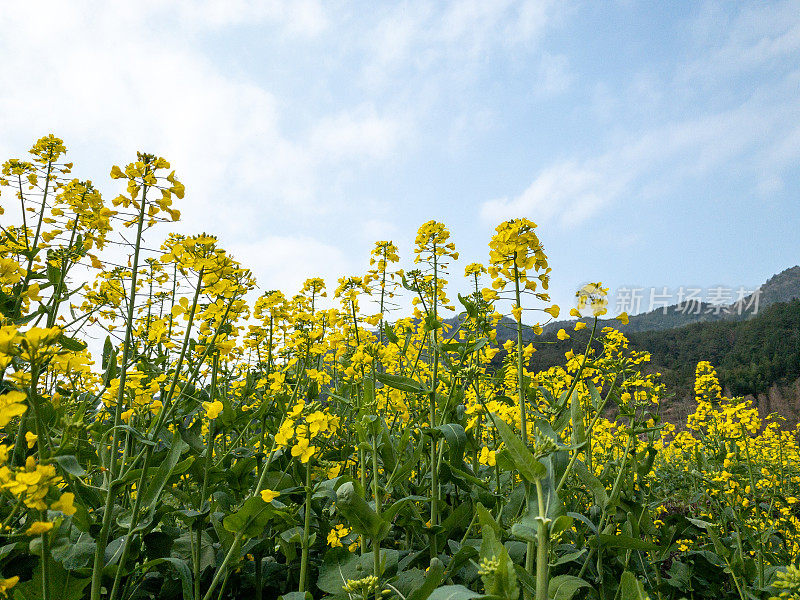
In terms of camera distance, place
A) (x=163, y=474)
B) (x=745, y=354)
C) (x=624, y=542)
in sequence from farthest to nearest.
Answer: (x=745, y=354) < (x=624, y=542) < (x=163, y=474)

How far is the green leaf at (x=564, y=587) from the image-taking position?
1788 mm

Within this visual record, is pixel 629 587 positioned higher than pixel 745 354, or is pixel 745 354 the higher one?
pixel 745 354

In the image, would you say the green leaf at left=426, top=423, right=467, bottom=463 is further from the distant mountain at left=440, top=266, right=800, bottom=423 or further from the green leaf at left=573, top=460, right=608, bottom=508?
the distant mountain at left=440, top=266, right=800, bottom=423

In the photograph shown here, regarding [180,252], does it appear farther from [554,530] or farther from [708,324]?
[708,324]

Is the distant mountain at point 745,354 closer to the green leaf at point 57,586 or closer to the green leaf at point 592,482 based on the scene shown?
the green leaf at point 592,482

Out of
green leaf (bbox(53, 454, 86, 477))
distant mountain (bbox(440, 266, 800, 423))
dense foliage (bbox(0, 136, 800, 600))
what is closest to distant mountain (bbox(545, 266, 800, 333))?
distant mountain (bbox(440, 266, 800, 423))

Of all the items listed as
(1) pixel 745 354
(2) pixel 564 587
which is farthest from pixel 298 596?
(1) pixel 745 354

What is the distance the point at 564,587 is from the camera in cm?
183

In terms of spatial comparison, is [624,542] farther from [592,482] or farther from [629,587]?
[629,587]

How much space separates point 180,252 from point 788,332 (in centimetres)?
5211

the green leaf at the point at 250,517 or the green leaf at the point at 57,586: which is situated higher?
the green leaf at the point at 250,517

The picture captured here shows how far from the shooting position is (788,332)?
41.2m

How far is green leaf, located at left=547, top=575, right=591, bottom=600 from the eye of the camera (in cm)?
179

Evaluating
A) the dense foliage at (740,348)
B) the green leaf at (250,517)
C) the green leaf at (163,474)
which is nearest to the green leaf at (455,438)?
the green leaf at (250,517)
